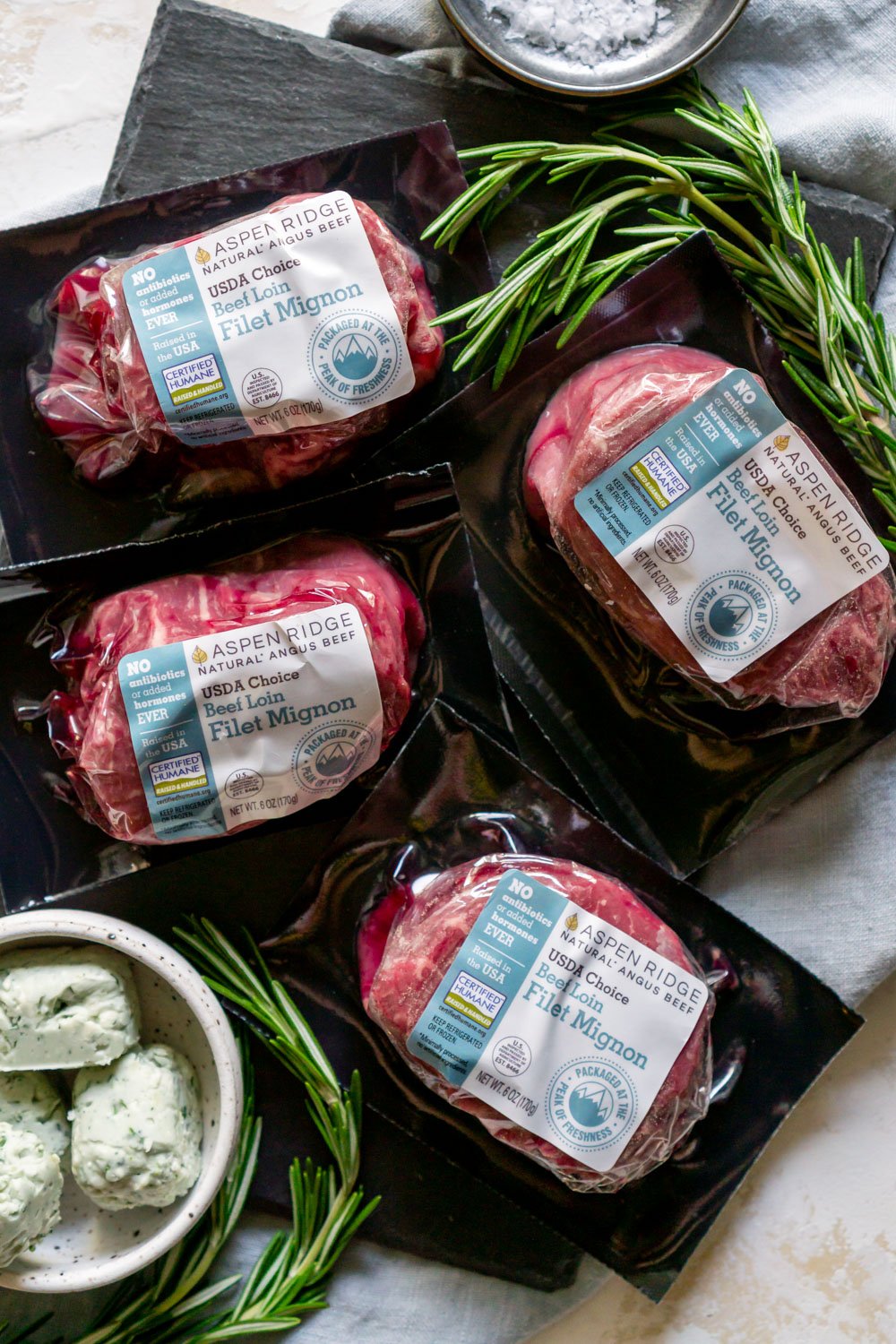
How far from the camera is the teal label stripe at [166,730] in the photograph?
124 cm

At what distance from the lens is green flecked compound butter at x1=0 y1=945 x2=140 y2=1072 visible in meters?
1.26

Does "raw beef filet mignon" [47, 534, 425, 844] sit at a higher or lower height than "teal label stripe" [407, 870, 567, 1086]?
higher

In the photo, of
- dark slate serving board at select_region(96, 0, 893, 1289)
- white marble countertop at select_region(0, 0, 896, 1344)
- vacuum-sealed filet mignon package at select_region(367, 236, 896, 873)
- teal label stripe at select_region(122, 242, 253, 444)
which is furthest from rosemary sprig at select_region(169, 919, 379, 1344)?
dark slate serving board at select_region(96, 0, 893, 1289)

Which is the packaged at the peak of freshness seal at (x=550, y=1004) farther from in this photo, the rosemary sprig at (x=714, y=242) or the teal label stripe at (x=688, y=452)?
the rosemary sprig at (x=714, y=242)

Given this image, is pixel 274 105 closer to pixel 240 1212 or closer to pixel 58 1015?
pixel 58 1015

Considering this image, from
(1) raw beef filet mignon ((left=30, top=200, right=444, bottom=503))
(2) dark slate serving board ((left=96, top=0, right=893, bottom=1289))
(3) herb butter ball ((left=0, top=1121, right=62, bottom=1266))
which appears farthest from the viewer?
(2) dark slate serving board ((left=96, top=0, right=893, bottom=1289))

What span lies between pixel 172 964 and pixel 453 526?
59cm

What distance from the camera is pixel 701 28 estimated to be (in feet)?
4.57

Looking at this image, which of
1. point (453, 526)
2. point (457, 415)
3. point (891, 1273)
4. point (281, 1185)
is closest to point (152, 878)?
point (281, 1185)

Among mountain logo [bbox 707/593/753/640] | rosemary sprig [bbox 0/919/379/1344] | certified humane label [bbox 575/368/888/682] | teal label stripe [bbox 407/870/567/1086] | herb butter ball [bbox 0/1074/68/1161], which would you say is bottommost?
rosemary sprig [bbox 0/919/379/1344]

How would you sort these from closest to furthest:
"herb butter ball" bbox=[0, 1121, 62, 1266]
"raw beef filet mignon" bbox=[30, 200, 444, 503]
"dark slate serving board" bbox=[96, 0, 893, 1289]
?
1. "herb butter ball" bbox=[0, 1121, 62, 1266]
2. "raw beef filet mignon" bbox=[30, 200, 444, 503]
3. "dark slate serving board" bbox=[96, 0, 893, 1289]

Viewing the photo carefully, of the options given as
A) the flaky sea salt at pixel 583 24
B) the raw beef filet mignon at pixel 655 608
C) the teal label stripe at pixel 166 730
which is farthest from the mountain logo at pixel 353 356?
the flaky sea salt at pixel 583 24

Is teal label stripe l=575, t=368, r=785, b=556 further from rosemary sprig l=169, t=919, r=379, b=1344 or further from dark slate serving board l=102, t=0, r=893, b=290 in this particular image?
rosemary sprig l=169, t=919, r=379, b=1344

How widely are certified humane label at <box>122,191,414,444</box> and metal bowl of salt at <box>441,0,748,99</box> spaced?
1.05 ft
